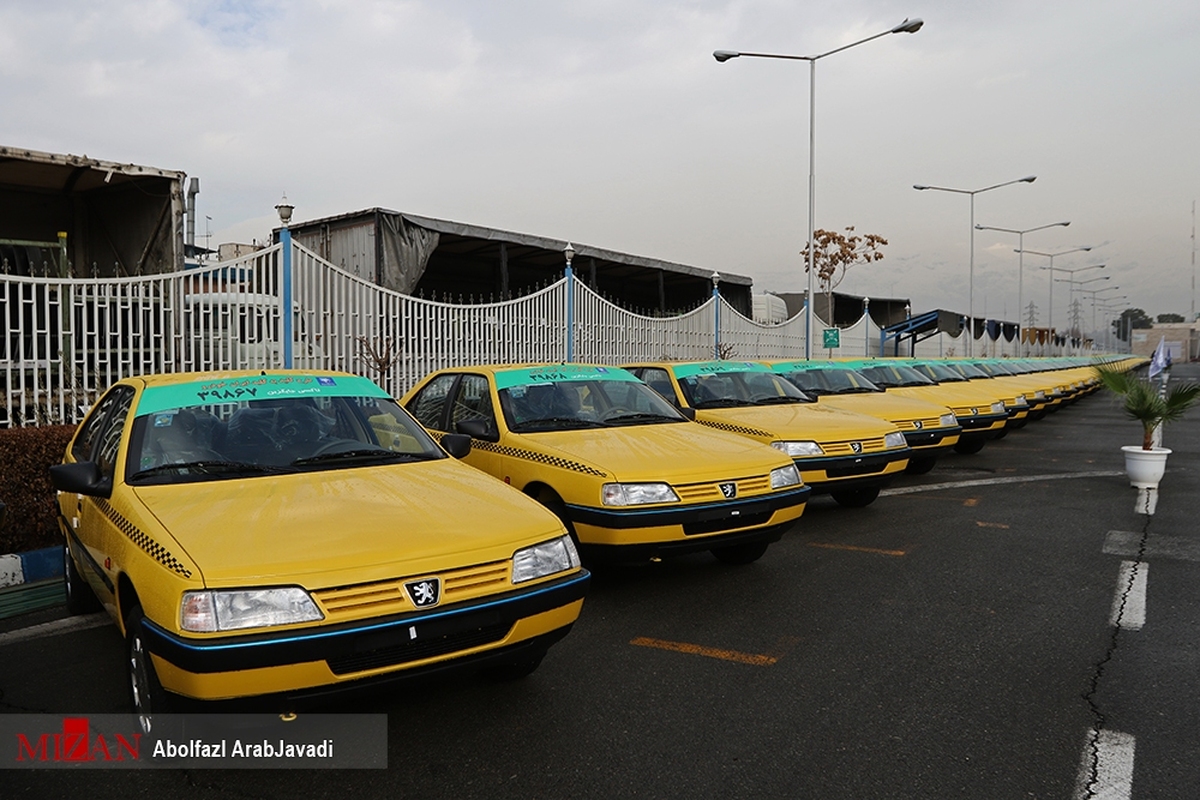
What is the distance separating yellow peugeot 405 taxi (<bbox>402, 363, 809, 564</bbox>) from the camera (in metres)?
5.05

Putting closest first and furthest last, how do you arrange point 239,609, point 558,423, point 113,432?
point 239,609 < point 113,432 < point 558,423

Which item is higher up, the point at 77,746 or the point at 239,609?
the point at 239,609

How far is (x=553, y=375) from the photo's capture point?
6.70 m

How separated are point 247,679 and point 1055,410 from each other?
26.2 m

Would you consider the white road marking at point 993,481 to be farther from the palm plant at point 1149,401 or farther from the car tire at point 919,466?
the palm plant at point 1149,401

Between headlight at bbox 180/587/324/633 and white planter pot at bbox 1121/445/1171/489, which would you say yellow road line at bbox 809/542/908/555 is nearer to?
headlight at bbox 180/587/324/633

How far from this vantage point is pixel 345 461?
4.23 m

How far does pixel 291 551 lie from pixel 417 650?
565 millimetres

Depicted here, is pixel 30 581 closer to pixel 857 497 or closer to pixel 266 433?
pixel 266 433

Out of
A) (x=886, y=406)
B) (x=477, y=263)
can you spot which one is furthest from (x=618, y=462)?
(x=477, y=263)

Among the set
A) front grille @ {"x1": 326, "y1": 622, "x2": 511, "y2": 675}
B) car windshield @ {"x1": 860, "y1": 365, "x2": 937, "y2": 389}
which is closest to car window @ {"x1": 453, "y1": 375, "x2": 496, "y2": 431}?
front grille @ {"x1": 326, "y1": 622, "x2": 511, "y2": 675}

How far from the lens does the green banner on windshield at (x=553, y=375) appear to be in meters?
6.50

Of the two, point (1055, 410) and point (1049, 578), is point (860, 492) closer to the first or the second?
point (1049, 578)

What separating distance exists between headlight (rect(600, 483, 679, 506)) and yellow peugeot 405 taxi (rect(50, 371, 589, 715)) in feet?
3.40
